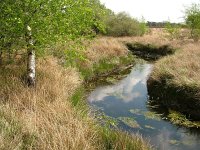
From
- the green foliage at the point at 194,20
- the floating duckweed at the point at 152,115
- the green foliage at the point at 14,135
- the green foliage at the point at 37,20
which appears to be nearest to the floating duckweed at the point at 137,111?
the floating duckweed at the point at 152,115

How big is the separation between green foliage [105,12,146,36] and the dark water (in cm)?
2714

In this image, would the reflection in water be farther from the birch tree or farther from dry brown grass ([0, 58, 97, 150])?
the birch tree

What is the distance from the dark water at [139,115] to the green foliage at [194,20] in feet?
64.1

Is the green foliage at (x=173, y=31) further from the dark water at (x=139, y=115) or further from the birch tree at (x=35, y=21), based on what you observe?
the birch tree at (x=35, y=21)

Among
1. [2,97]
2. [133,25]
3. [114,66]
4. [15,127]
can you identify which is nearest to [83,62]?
[114,66]

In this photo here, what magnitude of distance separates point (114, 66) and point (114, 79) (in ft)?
11.1

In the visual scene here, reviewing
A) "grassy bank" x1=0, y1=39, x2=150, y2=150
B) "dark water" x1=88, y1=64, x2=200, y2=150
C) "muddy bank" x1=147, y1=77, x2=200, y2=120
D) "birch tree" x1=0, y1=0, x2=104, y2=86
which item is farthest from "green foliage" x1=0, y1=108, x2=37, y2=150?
"muddy bank" x1=147, y1=77, x2=200, y2=120

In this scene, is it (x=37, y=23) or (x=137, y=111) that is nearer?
(x=37, y=23)

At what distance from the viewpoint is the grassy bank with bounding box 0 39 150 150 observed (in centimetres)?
770

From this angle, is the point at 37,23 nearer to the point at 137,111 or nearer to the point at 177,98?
the point at 137,111

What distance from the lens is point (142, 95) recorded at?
1834cm

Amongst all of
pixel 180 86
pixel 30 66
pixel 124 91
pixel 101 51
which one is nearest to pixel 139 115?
pixel 180 86

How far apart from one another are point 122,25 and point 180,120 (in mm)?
37373

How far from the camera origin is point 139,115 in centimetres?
1463
